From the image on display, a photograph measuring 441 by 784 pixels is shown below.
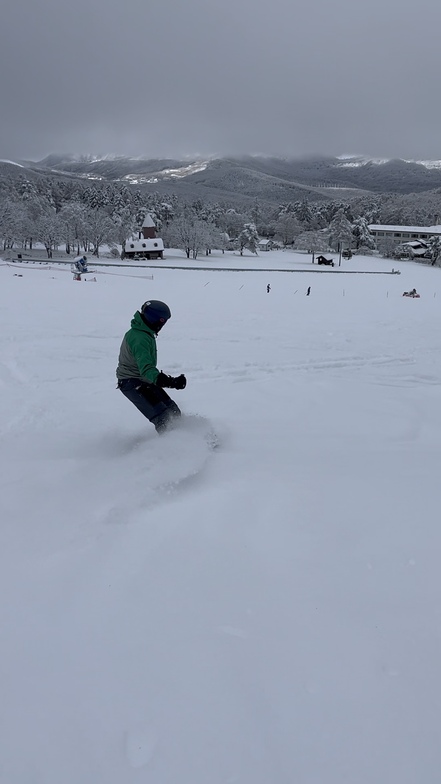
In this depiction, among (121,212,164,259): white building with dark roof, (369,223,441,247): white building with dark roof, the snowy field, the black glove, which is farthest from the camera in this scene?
(369,223,441,247): white building with dark roof

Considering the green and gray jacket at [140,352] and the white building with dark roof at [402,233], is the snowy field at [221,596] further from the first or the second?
the white building with dark roof at [402,233]

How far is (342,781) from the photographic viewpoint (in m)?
2.04

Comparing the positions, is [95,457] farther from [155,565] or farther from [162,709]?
[162,709]

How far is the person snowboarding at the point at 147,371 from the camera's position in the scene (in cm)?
502

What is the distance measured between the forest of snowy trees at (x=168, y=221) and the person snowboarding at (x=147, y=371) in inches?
2631

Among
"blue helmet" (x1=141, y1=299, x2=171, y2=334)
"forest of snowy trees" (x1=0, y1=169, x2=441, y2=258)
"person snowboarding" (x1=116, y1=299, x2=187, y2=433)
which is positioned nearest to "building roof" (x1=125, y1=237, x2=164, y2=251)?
"forest of snowy trees" (x1=0, y1=169, x2=441, y2=258)

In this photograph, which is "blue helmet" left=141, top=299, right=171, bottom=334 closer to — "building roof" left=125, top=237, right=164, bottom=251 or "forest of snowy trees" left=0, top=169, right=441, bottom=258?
"forest of snowy trees" left=0, top=169, right=441, bottom=258

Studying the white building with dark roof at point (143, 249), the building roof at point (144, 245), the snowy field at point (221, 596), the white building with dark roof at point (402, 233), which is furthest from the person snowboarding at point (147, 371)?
the white building with dark roof at point (402, 233)

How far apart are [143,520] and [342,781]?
235 centimetres

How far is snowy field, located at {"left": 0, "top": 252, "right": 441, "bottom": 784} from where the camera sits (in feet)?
7.16

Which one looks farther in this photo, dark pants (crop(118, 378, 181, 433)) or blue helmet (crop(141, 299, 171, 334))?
dark pants (crop(118, 378, 181, 433))

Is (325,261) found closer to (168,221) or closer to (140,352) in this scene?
(168,221)

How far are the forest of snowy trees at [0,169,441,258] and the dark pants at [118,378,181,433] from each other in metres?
66.9

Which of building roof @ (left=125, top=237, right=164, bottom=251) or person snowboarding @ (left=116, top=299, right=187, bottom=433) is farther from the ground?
building roof @ (left=125, top=237, right=164, bottom=251)
